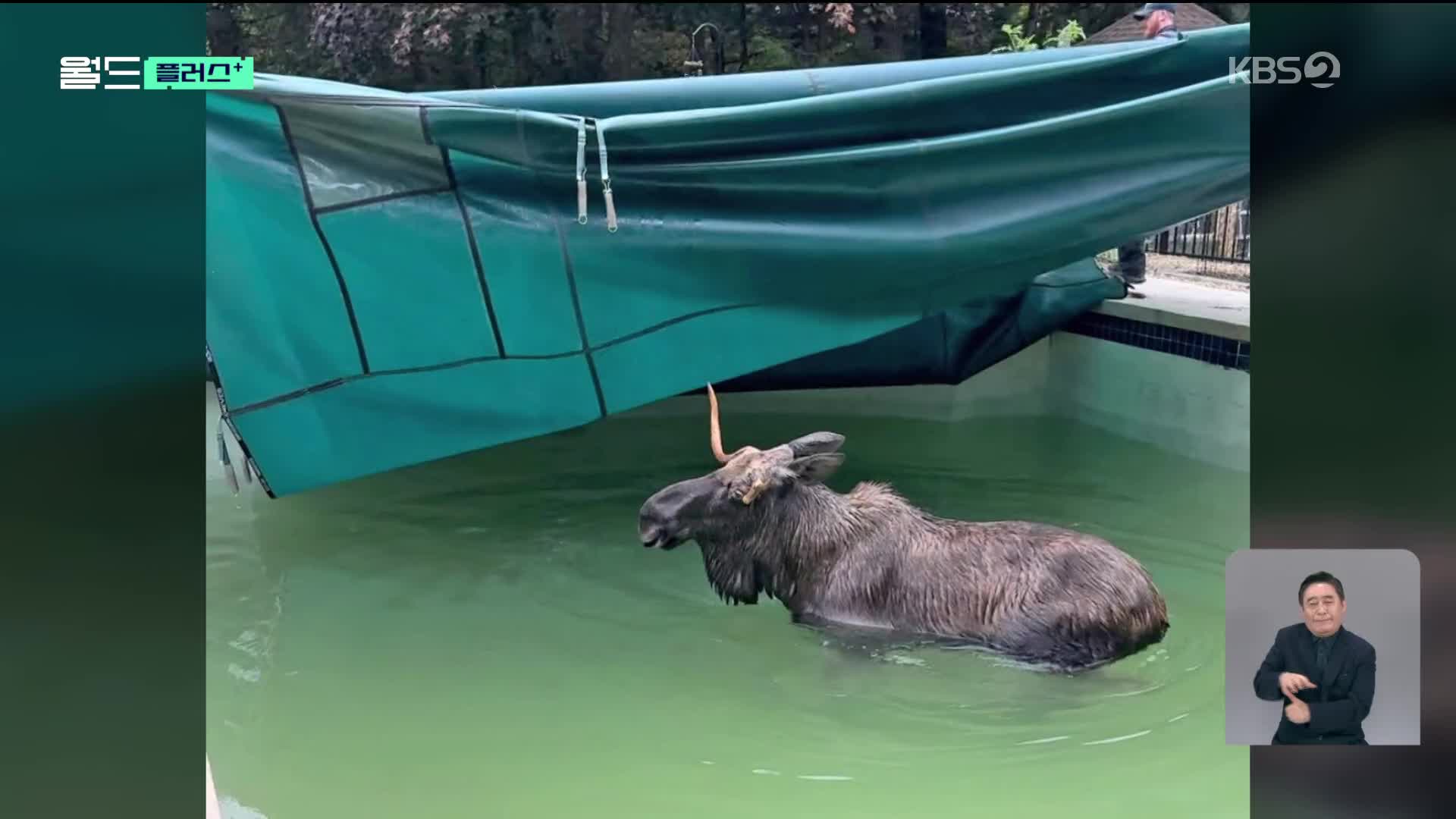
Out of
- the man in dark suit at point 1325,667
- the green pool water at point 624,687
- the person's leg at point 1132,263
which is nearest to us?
the man in dark suit at point 1325,667

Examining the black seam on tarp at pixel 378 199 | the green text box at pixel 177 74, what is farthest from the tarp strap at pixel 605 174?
the green text box at pixel 177 74

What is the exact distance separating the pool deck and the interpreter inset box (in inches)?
181

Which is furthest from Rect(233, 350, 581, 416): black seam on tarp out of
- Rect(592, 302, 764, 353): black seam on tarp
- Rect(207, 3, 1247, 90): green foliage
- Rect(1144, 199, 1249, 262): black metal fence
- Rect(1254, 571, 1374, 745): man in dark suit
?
Rect(207, 3, 1247, 90): green foliage

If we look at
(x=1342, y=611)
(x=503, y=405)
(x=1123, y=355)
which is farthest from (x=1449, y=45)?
(x=1123, y=355)

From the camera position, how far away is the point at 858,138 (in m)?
4.10

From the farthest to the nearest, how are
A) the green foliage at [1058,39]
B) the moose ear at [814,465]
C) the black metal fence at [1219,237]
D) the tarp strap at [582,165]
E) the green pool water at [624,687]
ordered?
the green foliage at [1058,39] → the black metal fence at [1219,237] → the moose ear at [814,465] → the tarp strap at [582,165] → the green pool water at [624,687]

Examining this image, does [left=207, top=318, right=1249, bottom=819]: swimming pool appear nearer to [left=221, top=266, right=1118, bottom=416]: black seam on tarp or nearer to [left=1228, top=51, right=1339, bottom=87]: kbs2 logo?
[left=221, top=266, right=1118, bottom=416]: black seam on tarp

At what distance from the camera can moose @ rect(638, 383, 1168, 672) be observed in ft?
13.1

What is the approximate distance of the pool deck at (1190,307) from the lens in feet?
22.6

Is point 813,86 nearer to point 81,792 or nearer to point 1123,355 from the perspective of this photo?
point 81,792

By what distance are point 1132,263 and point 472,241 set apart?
6.02 metres

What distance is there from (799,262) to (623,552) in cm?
178

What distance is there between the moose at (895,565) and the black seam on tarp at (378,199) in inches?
40.4

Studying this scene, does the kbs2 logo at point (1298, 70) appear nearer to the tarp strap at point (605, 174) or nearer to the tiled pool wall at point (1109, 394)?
the tarp strap at point (605, 174)
